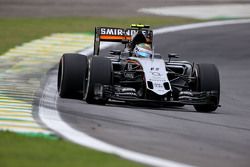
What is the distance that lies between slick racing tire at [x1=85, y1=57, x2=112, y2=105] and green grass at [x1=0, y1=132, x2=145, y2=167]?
15.9 feet

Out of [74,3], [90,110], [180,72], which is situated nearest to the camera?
[90,110]

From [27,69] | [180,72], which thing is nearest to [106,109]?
[180,72]

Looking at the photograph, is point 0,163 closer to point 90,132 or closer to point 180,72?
point 90,132

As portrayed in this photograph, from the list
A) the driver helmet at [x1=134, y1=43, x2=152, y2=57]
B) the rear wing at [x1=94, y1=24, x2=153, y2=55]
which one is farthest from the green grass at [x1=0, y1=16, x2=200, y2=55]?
the driver helmet at [x1=134, y1=43, x2=152, y2=57]

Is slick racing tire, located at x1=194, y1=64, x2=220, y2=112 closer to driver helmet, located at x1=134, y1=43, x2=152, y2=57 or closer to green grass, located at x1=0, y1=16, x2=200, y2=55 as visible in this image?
driver helmet, located at x1=134, y1=43, x2=152, y2=57

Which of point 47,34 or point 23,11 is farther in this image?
point 23,11

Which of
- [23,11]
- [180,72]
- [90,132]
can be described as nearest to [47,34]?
[23,11]

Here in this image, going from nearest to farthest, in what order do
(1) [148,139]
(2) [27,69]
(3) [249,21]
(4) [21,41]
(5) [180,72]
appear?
(1) [148,139]
(5) [180,72]
(2) [27,69]
(4) [21,41]
(3) [249,21]

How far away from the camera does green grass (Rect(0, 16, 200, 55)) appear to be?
28109 millimetres

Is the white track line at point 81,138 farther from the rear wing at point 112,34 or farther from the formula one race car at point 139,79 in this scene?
the rear wing at point 112,34

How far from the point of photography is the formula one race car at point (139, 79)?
15.2 metres

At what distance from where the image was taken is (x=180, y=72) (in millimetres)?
17109

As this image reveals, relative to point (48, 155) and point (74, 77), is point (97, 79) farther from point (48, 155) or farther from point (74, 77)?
point (48, 155)

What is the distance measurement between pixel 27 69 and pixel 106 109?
8193 millimetres
